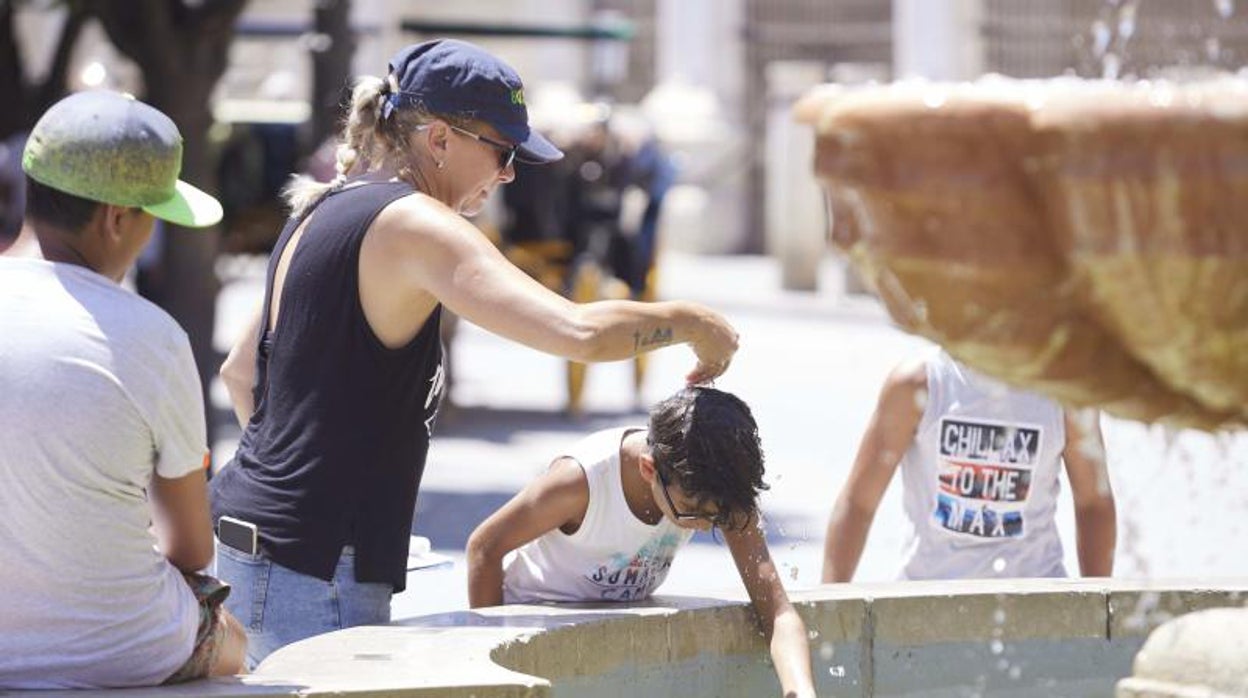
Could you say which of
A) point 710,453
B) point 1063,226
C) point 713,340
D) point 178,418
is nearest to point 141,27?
point 710,453

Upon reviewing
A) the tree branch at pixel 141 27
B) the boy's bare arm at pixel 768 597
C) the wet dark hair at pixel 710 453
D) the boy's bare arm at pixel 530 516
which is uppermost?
the tree branch at pixel 141 27

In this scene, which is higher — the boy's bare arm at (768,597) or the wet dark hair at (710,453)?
the wet dark hair at (710,453)

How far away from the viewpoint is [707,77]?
3130 centimetres

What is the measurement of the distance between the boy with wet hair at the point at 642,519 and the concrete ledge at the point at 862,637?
10 centimetres

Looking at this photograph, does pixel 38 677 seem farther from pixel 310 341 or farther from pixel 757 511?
pixel 757 511

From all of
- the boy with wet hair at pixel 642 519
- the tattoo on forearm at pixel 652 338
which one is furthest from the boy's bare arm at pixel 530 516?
the tattoo on forearm at pixel 652 338

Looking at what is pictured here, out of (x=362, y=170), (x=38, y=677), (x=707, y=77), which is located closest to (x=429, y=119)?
(x=362, y=170)

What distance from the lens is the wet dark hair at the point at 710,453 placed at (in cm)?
470

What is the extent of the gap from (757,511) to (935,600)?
49 cm

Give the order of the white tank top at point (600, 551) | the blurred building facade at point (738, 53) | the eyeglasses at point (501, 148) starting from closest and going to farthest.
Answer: the eyeglasses at point (501, 148) < the white tank top at point (600, 551) < the blurred building facade at point (738, 53)

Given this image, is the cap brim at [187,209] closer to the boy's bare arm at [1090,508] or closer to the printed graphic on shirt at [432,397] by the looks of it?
the printed graphic on shirt at [432,397]

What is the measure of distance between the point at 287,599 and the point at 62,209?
0.88 m

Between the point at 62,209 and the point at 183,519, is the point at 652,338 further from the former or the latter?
the point at 62,209

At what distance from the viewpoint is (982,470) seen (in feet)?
18.3
